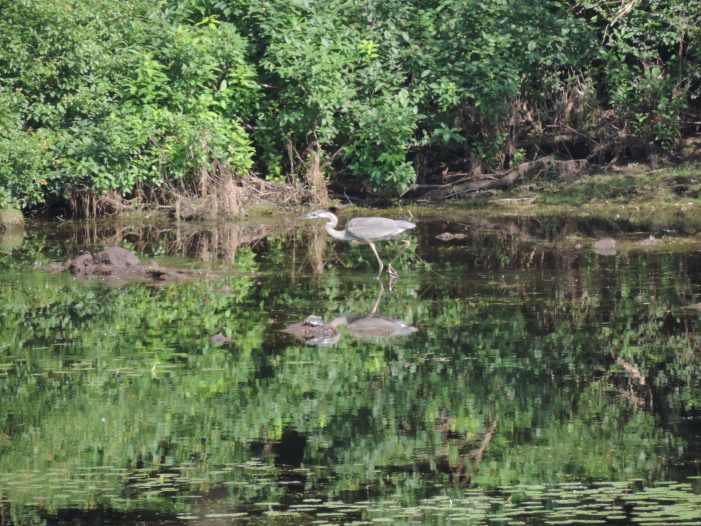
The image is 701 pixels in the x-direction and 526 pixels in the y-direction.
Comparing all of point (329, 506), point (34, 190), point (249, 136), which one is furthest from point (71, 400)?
point (249, 136)

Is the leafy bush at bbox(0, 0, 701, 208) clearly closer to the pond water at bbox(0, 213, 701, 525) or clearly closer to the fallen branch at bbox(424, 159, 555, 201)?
the fallen branch at bbox(424, 159, 555, 201)

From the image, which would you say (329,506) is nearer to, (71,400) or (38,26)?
(71,400)

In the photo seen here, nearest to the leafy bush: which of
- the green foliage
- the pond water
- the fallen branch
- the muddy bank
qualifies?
the green foliage

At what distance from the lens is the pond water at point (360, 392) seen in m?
6.68

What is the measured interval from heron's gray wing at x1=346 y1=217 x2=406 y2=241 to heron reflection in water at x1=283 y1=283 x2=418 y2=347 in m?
2.62

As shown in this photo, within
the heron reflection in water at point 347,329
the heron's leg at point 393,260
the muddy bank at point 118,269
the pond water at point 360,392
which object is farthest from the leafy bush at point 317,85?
the heron reflection in water at point 347,329

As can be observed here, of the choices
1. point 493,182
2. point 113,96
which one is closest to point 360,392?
point 113,96

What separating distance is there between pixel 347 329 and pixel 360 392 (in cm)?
238

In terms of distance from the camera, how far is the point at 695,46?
2178 centimetres

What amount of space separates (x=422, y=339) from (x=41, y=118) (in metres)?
11.5

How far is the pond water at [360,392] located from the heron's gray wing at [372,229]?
1.70ft

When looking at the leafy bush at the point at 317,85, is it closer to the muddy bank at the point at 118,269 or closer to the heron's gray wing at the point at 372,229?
the muddy bank at the point at 118,269

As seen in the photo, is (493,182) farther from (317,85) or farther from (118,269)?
(118,269)

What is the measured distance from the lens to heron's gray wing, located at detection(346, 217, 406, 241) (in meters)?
14.3
